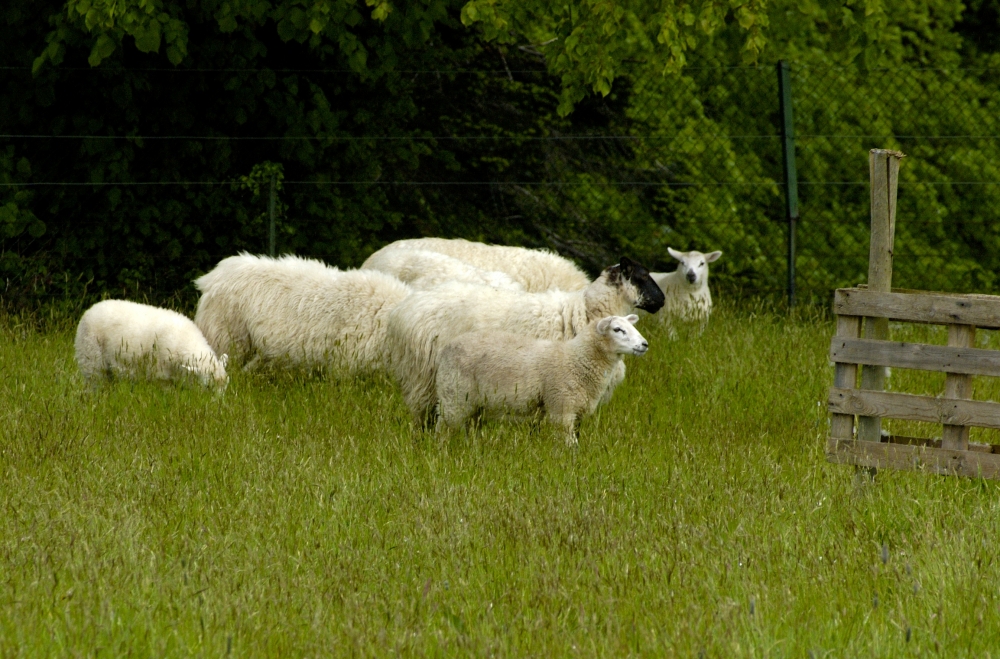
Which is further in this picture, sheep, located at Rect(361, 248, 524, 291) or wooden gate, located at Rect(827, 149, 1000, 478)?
sheep, located at Rect(361, 248, 524, 291)

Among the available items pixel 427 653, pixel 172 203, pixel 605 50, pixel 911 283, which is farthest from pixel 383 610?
pixel 911 283

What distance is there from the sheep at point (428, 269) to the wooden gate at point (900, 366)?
10.1ft

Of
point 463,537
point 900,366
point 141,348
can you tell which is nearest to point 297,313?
point 141,348

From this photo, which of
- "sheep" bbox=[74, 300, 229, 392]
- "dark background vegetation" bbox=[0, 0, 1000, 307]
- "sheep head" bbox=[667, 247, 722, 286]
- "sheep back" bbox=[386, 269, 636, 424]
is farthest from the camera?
"sheep head" bbox=[667, 247, 722, 286]

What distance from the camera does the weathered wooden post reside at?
Answer: 520 centimetres

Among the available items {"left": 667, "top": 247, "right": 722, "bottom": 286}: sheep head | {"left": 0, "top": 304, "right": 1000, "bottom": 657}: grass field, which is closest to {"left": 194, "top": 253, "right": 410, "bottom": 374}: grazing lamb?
{"left": 0, "top": 304, "right": 1000, "bottom": 657}: grass field

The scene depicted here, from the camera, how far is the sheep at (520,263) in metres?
8.91

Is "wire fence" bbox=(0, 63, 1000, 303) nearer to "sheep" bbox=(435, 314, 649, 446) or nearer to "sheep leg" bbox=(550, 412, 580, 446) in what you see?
"sheep" bbox=(435, 314, 649, 446)

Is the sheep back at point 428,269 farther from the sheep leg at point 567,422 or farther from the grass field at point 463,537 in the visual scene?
the sheep leg at point 567,422

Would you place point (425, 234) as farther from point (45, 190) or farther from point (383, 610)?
point (383, 610)

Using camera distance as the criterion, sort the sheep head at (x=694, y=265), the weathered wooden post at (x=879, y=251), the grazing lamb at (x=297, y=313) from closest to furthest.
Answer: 1. the weathered wooden post at (x=879, y=251)
2. the grazing lamb at (x=297, y=313)
3. the sheep head at (x=694, y=265)

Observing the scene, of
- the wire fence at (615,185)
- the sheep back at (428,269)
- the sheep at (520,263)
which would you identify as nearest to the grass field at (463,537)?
the sheep back at (428,269)

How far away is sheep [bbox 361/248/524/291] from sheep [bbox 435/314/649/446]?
1.76 meters

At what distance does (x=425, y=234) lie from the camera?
1191 cm
